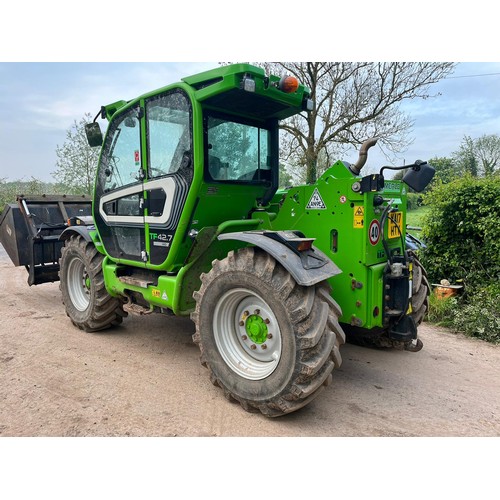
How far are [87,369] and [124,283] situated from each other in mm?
1002

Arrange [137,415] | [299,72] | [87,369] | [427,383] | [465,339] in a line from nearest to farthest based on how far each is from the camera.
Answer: [137,415]
[427,383]
[87,369]
[465,339]
[299,72]

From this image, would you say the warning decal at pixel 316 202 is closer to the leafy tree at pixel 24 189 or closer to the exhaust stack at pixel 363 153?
the exhaust stack at pixel 363 153

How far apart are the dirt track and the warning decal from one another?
162cm

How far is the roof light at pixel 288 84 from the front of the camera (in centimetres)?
344

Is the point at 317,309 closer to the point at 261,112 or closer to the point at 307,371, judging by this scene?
the point at 307,371

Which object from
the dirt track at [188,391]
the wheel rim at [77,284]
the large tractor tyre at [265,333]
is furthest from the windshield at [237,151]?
the wheel rim at [77,284]

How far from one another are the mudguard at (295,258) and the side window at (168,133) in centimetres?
108

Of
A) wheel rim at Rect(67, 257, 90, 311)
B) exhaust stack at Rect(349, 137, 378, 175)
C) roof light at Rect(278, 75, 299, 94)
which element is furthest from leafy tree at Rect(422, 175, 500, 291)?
wheel rim at Rect(67, 257, 90, 311)

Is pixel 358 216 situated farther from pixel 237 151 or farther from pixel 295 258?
pixel 237 151

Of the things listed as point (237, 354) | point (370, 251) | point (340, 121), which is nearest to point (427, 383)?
point (370, 251)

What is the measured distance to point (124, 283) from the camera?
457 cm

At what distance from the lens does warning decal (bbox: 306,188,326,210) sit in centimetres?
355

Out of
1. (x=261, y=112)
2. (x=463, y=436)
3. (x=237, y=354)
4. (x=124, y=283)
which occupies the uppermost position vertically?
(x=261, y=112)

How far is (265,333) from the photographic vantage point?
10.6 ft
